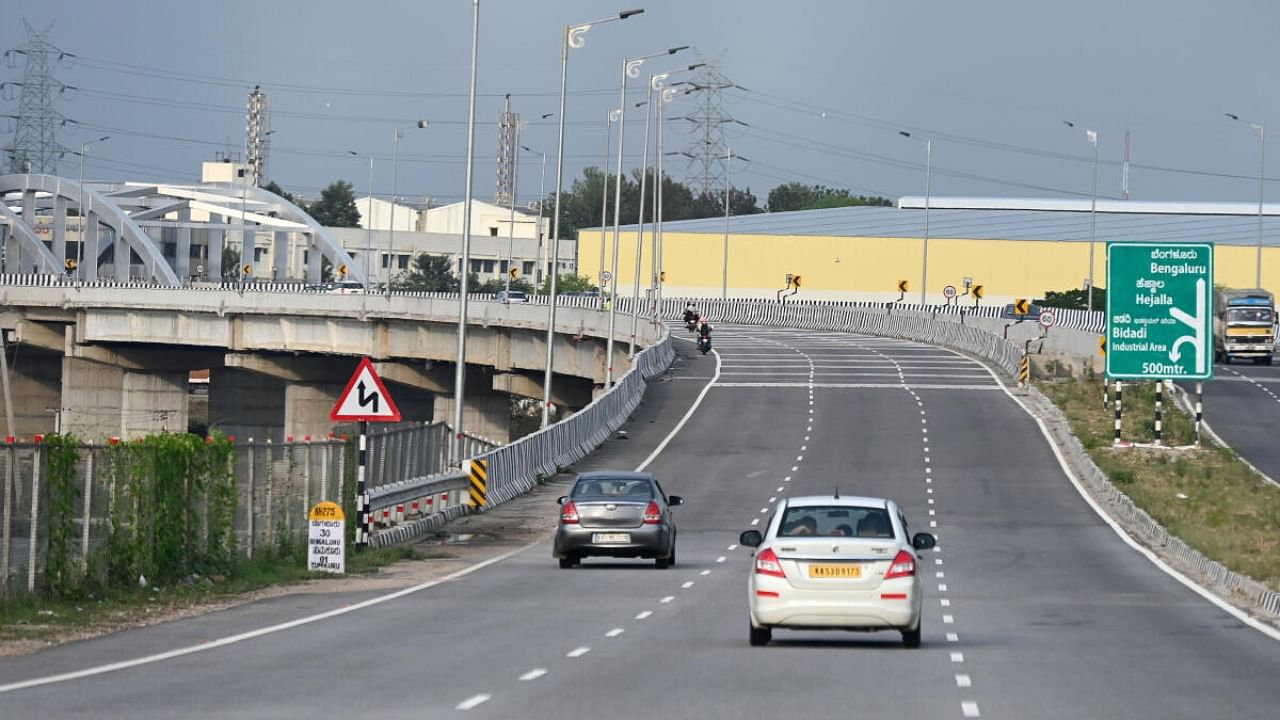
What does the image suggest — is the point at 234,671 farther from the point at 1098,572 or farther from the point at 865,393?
the point at 865,393

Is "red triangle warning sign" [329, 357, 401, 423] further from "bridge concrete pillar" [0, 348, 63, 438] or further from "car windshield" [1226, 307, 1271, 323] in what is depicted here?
"bridge concrete pillar" [0, 348, 63, 438]

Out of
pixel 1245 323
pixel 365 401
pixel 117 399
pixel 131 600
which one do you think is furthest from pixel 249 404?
pixel 131 600

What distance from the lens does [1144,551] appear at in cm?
3588

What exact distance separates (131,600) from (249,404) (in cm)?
8729

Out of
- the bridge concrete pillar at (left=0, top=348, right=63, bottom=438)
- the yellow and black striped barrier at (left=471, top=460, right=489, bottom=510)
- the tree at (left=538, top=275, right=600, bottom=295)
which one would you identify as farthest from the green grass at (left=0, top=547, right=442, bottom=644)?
the tree at (left=538, top=275, right=600, bottom=295)

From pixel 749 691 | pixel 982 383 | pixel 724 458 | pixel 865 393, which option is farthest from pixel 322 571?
Answer: pixel 982 383

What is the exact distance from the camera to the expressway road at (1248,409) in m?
57.2

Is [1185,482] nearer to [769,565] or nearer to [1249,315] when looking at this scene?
[769,565]

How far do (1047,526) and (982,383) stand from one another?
34586mm

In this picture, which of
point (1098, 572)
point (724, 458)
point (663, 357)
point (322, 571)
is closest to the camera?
point (322, 571)

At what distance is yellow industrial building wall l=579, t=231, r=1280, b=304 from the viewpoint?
145 meters

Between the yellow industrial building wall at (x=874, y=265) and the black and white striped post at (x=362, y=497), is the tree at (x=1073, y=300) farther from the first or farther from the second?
the black and white striped post at (x=362, y=497)

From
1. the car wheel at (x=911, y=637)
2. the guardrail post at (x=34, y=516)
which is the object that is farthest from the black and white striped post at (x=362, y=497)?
the car wheel at (x=911, y=637)

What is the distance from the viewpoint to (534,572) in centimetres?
3028
